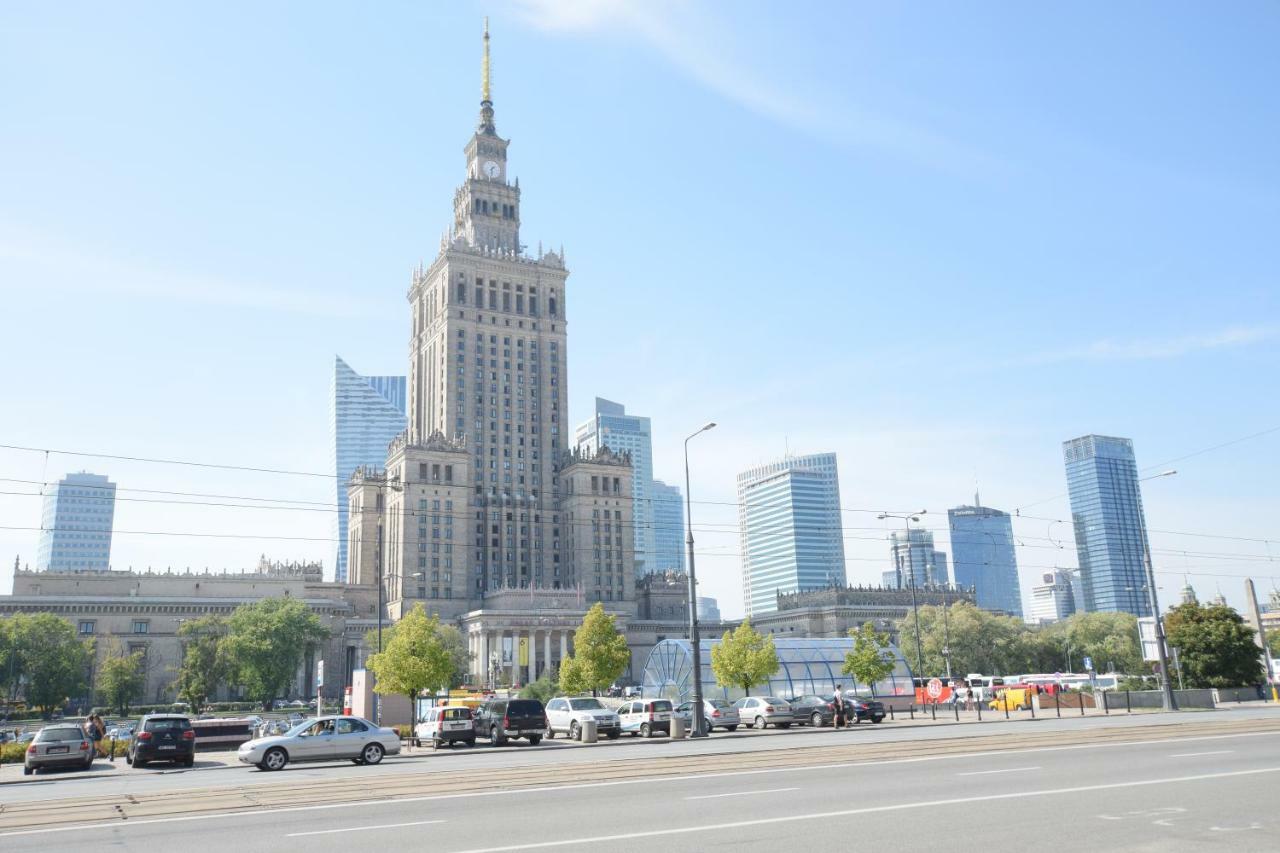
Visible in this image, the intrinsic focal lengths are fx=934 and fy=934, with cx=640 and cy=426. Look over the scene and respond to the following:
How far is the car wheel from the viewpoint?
93.6ft

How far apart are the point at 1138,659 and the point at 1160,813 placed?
112 m

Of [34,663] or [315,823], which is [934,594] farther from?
[315,823]

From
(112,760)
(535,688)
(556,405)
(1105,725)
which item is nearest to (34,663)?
(535,688)

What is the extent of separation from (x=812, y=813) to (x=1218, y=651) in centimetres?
→ 5606

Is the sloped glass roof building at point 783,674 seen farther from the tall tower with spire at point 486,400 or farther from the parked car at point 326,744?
the tall tower with spire at point 486,400

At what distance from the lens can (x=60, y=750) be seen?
31.8 m

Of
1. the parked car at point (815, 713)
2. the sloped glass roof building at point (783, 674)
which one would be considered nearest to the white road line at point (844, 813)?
the parked car at point (815, 713)

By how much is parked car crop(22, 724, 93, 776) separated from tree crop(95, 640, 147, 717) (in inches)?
2657

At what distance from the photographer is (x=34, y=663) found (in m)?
89.1

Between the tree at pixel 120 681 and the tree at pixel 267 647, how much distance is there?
355 inches

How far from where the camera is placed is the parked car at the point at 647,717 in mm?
42188

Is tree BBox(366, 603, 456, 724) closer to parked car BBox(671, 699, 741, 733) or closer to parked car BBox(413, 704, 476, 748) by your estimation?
parked car BBox(413, 704, 476, 748)

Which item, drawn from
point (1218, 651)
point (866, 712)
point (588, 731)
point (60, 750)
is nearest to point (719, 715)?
point (588, 731)

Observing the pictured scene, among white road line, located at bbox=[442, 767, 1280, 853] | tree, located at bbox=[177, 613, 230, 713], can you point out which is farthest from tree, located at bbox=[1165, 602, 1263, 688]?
tree, located at bbox=[177, 613, 230, 713]
